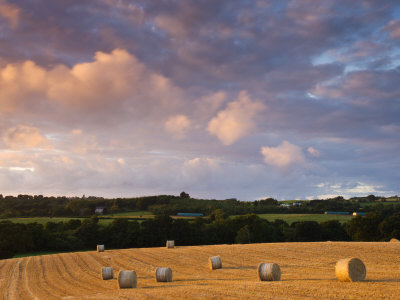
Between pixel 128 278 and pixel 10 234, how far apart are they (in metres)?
54.0

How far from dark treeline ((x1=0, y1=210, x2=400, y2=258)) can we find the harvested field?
110 ft

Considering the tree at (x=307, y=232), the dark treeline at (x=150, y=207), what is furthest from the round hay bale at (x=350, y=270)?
the dark treeline at (x=150, y=207)

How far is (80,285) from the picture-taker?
27016 mm

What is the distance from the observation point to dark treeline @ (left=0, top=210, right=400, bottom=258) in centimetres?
7300

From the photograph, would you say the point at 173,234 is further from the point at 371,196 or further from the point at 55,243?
the point at 371,196

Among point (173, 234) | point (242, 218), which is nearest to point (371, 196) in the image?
Result: point (242, 218)

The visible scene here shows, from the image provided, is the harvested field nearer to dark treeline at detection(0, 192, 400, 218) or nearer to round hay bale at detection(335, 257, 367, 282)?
round hay bale at detection(335, 257, 367, 282)

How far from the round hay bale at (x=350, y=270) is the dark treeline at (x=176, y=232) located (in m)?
58.1

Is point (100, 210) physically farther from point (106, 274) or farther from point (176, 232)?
point (106, 274)

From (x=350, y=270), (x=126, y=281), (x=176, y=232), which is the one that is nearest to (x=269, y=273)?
(x=350, y=270)

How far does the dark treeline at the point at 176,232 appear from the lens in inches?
2874

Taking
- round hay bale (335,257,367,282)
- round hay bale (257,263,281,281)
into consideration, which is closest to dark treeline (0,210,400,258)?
round hay bale (257,263,281,281)

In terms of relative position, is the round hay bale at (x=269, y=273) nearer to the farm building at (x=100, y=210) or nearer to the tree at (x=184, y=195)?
the farm building at (x=100, y=210)

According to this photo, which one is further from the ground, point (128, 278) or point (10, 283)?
point (128, 278)
